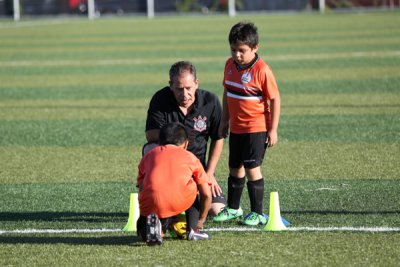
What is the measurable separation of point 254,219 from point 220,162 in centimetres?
366

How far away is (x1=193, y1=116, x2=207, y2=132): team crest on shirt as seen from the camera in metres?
8.16

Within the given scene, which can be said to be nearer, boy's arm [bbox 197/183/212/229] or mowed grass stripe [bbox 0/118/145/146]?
boy's arm [bbox 197/183/212/229]

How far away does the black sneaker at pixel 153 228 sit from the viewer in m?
7.07

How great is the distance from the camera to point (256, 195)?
8.27m

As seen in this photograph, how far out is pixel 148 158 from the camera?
7.26 meters

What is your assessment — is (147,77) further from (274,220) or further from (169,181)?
(169,181)

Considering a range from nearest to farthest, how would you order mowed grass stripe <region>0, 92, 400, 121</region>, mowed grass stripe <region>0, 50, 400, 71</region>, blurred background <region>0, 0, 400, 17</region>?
mowed grass stripe <region>0, 92, 400, 121</region> → mowed grass stripe <region>0, 50, 400, 71</region> → blurred background <region>0, 0, 400, 17</region>

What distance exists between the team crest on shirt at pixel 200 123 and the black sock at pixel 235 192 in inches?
24.7

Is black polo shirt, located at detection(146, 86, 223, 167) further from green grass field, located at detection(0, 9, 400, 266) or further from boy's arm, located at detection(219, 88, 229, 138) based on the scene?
green grass field, located at detection(0, 9, 400, 266)

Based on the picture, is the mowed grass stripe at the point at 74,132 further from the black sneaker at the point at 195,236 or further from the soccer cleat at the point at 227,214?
the black sneaker at the point at 195,236

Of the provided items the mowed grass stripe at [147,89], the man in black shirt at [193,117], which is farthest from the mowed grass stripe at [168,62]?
the man in black shirt at [193,117]

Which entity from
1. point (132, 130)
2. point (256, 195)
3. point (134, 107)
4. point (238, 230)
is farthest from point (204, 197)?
point (134, 107)

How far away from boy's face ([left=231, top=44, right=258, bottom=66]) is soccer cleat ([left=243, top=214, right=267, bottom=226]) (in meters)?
1.28

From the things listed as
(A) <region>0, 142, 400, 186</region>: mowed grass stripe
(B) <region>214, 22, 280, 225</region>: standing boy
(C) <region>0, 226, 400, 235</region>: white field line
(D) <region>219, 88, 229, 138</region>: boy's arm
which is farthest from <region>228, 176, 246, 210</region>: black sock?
(A) <region>0, 142, 400, 186</region>: mowed grass stripe
